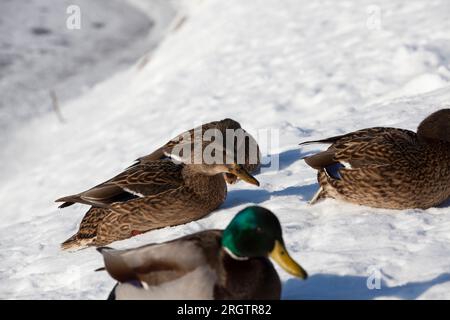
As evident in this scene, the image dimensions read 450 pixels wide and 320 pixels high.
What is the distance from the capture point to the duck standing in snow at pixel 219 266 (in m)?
3.54

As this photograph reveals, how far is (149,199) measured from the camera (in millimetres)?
5367

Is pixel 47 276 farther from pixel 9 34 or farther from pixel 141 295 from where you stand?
pixel 9 34

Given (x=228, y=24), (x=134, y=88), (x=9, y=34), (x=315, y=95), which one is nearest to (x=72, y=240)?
(x=315, y=95)

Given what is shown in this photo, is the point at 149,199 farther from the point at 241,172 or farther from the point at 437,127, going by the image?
the point at 437,127

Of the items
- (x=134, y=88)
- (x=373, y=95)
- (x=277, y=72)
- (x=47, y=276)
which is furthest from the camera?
(x=134, y=88)

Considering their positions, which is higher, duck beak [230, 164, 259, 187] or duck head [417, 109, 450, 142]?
duck head [417, 109, 450, 142]

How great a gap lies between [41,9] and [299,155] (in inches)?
568

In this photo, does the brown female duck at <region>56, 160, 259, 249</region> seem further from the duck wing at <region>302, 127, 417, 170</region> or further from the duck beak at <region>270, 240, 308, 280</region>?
the duck beak at <region>270, 240, 308, 280</region>

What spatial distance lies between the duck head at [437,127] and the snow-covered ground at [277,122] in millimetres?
520

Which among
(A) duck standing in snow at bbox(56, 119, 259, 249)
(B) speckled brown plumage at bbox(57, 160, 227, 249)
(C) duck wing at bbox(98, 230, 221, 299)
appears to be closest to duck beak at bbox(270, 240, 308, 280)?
(C) duck wing at bbox(98, 230, 221, 299)

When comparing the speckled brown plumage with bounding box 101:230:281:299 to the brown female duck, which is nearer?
the speckled brown plumage with bounding box 101:230:281:299

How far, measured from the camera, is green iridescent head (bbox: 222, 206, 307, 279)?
3557 mm

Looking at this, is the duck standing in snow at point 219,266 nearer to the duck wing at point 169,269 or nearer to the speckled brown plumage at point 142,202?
the duck wing at point 169,269

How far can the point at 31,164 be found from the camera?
37.6 ft
